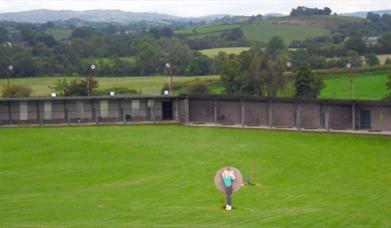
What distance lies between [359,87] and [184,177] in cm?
4886

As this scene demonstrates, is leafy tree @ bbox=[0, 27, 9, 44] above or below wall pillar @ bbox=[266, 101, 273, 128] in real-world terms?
above

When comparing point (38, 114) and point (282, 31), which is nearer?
point (38, 114)

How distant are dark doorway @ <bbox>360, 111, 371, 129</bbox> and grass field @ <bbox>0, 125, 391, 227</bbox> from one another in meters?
2.54

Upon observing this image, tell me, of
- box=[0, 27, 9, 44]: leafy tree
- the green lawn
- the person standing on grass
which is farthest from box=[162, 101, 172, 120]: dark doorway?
box=[0, 27, 9, 44]: leafy tree

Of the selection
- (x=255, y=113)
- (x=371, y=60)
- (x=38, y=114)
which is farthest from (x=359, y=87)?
(x=38, y=114)

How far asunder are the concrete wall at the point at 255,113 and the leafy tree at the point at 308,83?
18.1 m

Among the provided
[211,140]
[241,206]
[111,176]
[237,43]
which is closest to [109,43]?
[237,43]

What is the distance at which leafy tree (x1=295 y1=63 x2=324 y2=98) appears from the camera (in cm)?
6731

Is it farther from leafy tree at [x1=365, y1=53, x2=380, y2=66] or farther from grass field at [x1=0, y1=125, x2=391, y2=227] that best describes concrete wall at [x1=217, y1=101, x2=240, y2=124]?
leafy tree at [x1=365, y1=53, x2=380, y2=66]

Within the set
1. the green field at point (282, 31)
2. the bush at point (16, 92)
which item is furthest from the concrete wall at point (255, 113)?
the green field at point (282, 31)

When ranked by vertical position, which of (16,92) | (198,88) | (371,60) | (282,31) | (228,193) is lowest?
(198,88)

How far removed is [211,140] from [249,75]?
97.6 ft

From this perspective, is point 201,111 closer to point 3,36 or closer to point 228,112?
point 228,112

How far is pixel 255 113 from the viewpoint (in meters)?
49.6
